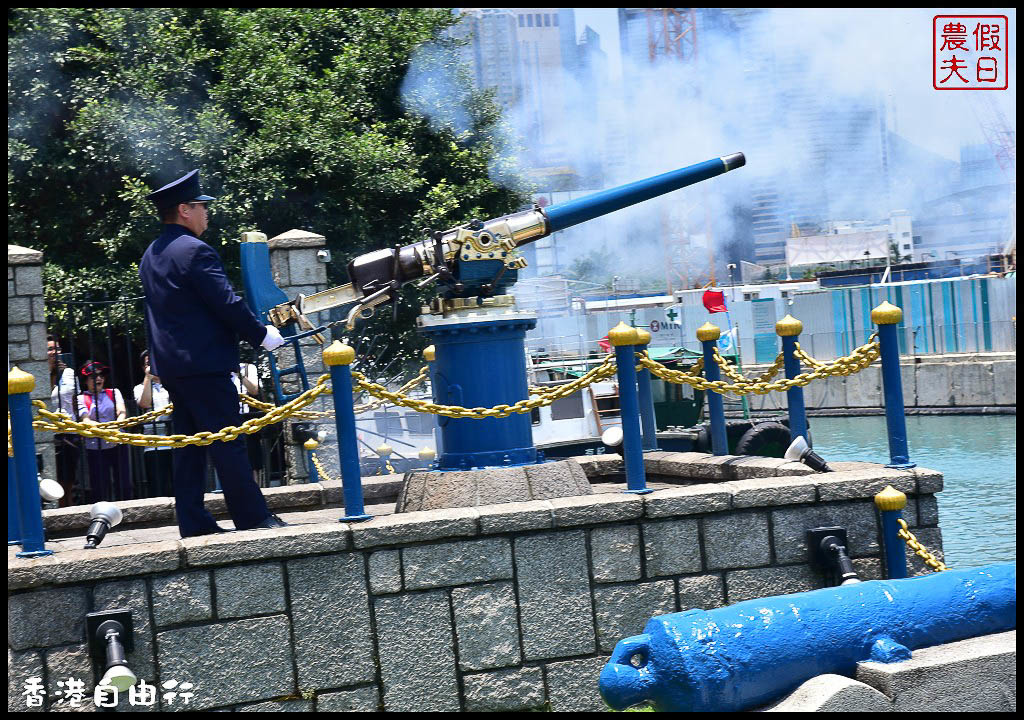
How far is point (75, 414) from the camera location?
891cm

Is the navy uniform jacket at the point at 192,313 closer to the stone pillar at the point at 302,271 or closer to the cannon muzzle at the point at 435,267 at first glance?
the cannon muzzle at the point at 435,267

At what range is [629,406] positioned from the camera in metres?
5.82

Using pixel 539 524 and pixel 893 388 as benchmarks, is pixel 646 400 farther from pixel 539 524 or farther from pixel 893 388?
pixel 539 524

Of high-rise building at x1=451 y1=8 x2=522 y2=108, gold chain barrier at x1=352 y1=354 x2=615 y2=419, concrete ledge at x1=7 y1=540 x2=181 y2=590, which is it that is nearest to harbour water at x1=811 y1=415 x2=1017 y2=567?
gold chain barrier at x1=352 y1=354 x2=615 y2=419

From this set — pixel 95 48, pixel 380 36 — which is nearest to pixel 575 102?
pixel 380 36

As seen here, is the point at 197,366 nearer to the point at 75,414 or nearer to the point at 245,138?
the point at 75,414

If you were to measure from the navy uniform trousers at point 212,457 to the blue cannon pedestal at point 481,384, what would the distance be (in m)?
1.18

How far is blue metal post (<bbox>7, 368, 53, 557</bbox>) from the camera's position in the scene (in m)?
5.05

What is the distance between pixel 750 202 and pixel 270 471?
19905mm

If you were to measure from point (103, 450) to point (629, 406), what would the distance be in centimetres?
521

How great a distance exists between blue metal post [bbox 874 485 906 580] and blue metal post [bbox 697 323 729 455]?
145cm

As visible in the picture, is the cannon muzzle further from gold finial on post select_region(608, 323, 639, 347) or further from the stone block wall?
the stone block wall

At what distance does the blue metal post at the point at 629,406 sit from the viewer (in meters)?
5.80

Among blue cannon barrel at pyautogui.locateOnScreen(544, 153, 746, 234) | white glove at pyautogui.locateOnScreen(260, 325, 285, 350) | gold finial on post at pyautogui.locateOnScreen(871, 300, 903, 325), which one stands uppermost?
blue cannon barrel at pyautogui.locateOnScreen(544, 153, 746, 234)
